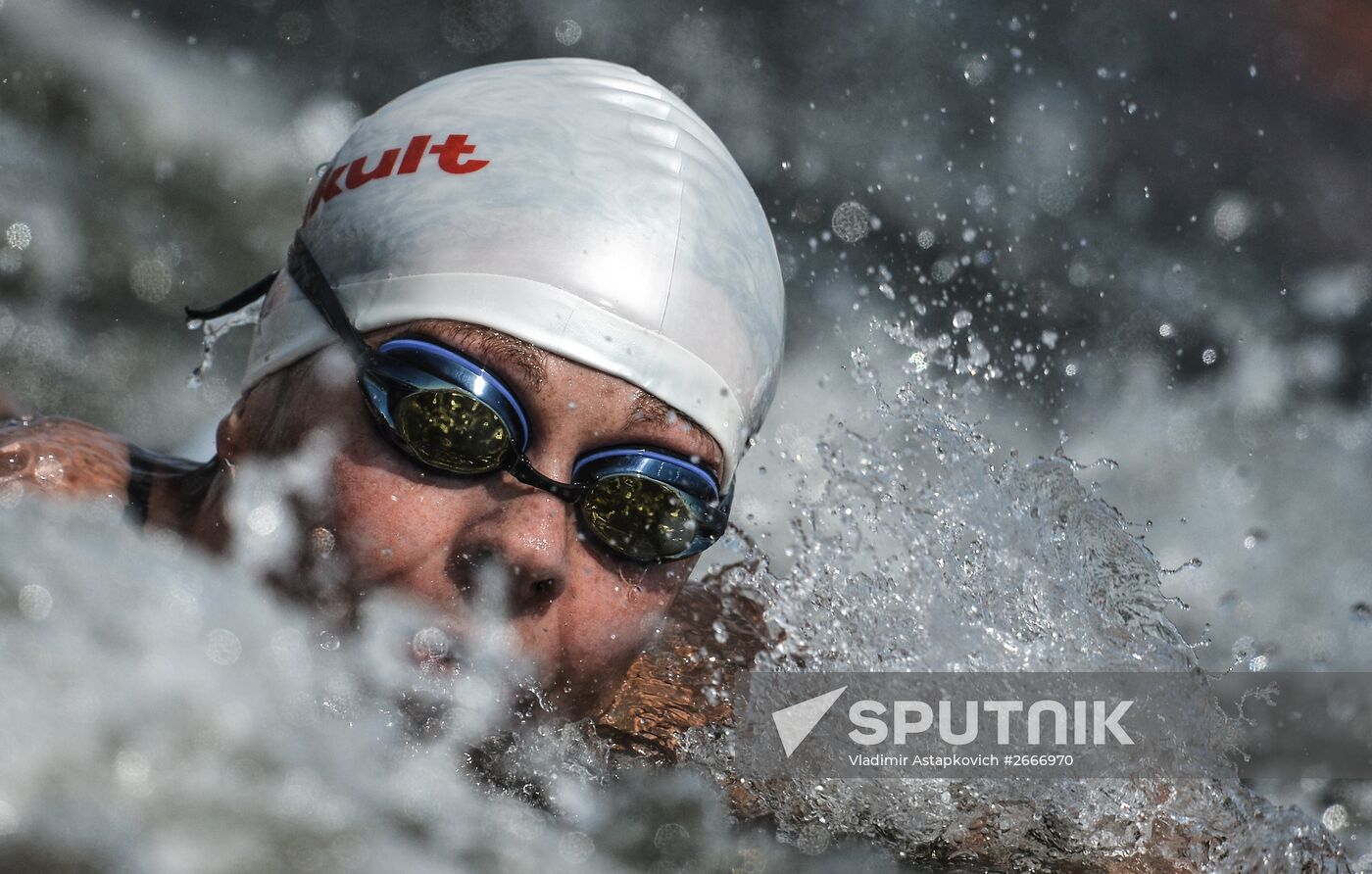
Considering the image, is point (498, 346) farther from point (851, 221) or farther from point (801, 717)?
point (851, 221)

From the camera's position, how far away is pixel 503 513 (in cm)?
164

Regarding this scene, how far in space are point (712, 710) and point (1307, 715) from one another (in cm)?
204

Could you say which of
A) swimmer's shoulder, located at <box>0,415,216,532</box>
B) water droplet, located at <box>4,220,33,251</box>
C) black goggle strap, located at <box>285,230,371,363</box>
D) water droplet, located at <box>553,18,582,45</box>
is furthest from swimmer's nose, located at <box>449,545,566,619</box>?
water droplet, located at <box>4,220,33,251</box>

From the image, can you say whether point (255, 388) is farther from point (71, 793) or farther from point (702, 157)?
point (71, 793)

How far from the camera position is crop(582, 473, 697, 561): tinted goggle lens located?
1.67 m

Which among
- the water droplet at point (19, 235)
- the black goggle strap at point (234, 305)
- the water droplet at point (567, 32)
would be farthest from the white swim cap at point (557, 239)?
the water droplet at point (19, 235)

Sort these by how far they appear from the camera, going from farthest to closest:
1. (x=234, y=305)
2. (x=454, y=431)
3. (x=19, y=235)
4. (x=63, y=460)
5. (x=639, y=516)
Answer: (x=19, y=235) → (x=234, y=305) → (x=63, y=460) → (x=639, y=516) → (x=454, y=431)

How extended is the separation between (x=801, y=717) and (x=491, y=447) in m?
0.83

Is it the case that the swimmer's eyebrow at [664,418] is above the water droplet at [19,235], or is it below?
above

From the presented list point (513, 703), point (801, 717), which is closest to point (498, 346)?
point (513, 703)

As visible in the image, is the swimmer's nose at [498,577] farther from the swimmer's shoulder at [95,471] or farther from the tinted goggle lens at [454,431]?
the swimmer's shoulder at [95,471]

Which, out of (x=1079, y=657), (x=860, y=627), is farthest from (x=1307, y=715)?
(x=860, y=627)

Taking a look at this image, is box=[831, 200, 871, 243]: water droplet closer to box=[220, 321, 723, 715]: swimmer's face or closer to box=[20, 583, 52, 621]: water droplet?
box=[220, 321, 723, 715]: swimmer's face

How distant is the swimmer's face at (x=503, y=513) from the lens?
5.27ft
